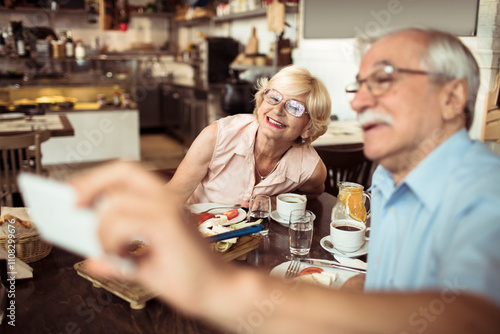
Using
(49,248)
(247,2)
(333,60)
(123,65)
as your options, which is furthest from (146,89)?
(49,248)

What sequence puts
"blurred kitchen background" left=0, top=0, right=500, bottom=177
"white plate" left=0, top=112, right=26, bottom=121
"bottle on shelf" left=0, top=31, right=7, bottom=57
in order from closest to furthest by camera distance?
"blurred kitchen background" left=0, top=0, right=500, bottom=177 < "white plate" left=0, top=112, right=26, bottom=121 < "bottle on shelf" left=0, top=31, right=7, bottom=57

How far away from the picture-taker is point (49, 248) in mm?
1457

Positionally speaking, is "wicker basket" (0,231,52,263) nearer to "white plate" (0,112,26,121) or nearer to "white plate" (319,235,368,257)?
"white plate" (319,235,368,257)

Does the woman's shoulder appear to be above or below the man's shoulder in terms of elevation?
below

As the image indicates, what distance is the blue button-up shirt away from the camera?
63cm

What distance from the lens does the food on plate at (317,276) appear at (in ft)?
4.15

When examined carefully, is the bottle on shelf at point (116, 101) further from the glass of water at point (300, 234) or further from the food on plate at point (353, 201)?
the glass of water at point (300, 234)

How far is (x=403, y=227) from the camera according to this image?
92 cm

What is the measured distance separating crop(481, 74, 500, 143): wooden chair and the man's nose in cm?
255

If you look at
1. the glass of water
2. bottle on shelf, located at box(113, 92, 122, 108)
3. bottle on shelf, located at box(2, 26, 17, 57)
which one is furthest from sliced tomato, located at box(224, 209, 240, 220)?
bottle on shelf, located at box(2, 26, 17, 57)

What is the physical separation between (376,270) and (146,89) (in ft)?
27.6

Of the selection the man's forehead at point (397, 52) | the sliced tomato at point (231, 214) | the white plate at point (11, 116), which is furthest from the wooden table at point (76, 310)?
the white plate at point (11, 116)

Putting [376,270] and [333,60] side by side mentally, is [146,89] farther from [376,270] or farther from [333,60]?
[376,270]

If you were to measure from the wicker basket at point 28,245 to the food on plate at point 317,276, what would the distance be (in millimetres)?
845
